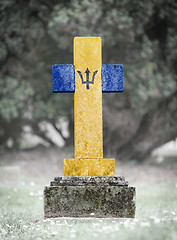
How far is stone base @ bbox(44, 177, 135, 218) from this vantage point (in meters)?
4.40

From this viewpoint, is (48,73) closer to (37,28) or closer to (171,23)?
(37,28)

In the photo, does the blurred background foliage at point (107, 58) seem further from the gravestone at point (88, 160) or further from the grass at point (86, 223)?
the gravestone at point (88, 160)

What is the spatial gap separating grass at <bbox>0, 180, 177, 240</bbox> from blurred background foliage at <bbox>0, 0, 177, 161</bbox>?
13.4ft

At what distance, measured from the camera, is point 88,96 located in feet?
16.1

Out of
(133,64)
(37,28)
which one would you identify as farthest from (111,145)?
(37,28)

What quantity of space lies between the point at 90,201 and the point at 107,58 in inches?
267

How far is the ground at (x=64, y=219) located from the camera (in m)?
3.59

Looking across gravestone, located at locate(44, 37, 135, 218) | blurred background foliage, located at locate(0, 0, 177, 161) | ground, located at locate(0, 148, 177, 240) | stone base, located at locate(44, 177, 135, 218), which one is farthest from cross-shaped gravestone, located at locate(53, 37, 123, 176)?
blurred background foliage, located at locate(0, 0, 177, 161)

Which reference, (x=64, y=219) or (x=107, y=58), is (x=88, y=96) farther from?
(x=107, y=58)

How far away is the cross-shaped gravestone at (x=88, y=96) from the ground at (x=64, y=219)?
0.74m

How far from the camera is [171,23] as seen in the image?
10.3 metres

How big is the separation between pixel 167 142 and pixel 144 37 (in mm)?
3982

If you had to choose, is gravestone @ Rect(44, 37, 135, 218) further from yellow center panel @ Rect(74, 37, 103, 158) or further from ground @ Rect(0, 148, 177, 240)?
ground @ Rect(0, 148, 177, 240)

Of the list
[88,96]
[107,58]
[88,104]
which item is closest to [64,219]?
[88,104]
